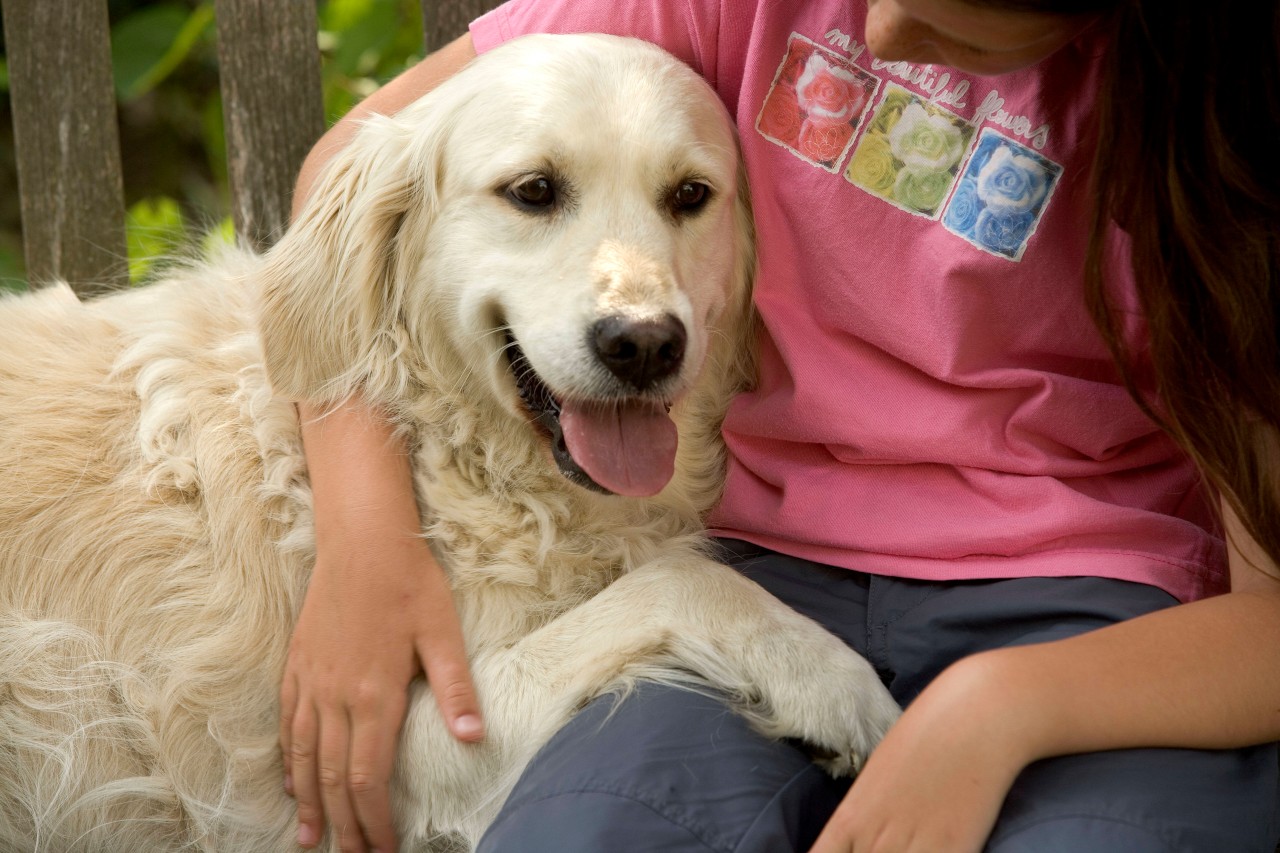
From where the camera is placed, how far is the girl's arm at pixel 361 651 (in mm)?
1840

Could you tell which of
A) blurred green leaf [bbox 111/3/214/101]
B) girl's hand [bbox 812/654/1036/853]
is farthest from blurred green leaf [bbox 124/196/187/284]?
girl's hand [bbox 812/654/1036/853]

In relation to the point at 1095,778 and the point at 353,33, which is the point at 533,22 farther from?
the point at 353,33

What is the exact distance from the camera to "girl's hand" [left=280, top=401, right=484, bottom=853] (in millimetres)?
1840

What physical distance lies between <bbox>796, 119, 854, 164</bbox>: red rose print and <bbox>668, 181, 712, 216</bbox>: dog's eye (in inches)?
6.7

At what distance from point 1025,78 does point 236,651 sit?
148cm

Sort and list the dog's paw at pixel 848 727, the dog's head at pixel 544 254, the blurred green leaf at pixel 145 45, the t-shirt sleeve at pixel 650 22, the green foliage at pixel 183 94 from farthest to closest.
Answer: the blurred green leaf at pixel 145 45, the green foliage at pixel 183 94, the t-shirt sleeve at pixel 650 22, the dog's head at pixel 544 254, the dog's paw at pixel 848 727

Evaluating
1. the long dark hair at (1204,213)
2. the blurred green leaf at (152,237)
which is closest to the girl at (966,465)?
the long dark hair at (1204,213)

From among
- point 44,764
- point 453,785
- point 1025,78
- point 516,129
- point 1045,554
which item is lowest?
point 44,764

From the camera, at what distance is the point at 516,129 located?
6.15 feet

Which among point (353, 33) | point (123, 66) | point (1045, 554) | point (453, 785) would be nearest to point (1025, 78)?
point (1045, 554)

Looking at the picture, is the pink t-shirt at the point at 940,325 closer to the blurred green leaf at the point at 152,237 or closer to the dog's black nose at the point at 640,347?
the dog's black nose at the point at 640,347

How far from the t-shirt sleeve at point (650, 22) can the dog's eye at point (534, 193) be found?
34 cm

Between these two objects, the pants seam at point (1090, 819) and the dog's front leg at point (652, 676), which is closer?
the pants seam at point (1090, 819)

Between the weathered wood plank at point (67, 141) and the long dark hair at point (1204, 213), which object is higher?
the long dark hair at point (1204, 213)
